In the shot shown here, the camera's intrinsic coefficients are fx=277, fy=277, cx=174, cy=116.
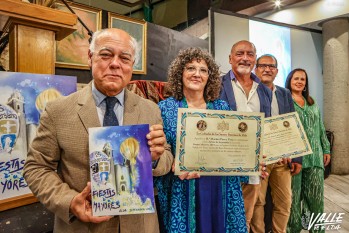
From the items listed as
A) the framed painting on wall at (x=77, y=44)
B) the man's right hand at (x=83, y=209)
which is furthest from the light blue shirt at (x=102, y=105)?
the framed painting on wall at (x=77, y=44)

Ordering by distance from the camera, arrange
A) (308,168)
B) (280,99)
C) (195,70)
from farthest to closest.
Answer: (308,168), (280,99), (195,70)

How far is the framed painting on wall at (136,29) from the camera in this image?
3129 mm

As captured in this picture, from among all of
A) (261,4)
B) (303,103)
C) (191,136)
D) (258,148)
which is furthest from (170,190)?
(261,4)

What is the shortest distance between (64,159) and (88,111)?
186 millimetres

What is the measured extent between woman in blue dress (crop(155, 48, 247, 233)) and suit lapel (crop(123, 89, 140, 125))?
471mm

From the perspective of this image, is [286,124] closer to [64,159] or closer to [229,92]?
[229,92]

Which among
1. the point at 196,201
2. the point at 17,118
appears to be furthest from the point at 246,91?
the point at 17,118

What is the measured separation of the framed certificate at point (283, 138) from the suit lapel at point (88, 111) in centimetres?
126

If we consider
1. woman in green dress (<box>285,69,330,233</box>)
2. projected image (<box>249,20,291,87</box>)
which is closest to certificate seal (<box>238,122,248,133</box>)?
woman in green dress (<box>285,69,330,233</box>)

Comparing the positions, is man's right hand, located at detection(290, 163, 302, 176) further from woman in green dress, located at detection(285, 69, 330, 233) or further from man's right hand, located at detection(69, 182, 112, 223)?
man's right hand, located at detection(69, 182, 112, 223)

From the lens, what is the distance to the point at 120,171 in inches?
35.0

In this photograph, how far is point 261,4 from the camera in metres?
5.27

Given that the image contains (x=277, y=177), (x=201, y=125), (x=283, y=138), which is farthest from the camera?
(x=277, y=177)

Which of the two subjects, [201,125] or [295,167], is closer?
[201,125]
